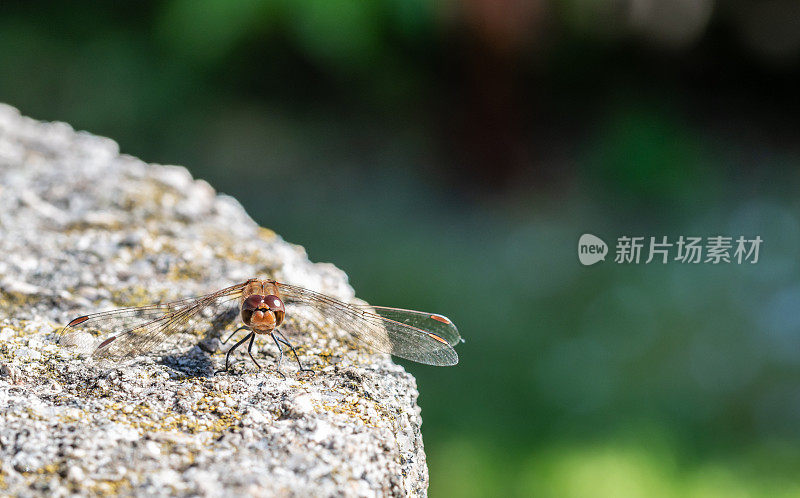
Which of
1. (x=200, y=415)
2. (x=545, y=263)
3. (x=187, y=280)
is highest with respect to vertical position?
(x=545, y=263)

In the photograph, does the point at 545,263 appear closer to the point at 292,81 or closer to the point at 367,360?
the point at 292,81

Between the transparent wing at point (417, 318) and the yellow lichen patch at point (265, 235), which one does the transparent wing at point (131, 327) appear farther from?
the yellow lichen patch at point (265, 235)

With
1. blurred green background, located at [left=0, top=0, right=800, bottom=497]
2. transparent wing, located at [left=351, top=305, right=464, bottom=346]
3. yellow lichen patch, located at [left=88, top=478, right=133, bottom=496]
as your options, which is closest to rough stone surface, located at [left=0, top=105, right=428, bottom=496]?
yellow lichen patch, located at [left=88, top=478, right=133, bottom=496]

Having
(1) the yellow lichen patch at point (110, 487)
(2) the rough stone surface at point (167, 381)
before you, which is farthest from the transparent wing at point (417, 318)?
(1) the yellow lichen patch at point (110, 487)

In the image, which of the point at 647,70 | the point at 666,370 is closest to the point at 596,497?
the point at 666,370

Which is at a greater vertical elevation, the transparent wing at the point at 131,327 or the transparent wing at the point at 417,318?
the transparent wing at the point at 417,318
